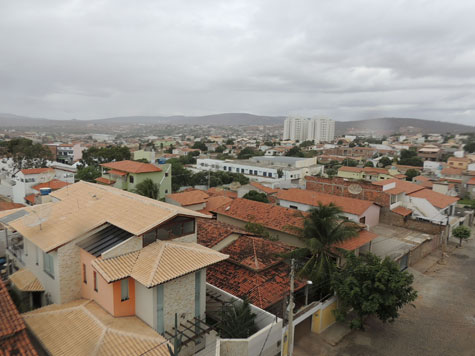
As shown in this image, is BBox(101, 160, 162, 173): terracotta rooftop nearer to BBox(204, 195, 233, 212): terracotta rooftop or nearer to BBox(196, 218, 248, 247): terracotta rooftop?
BBox(204, 195, 233, 212): terracotta rooftop

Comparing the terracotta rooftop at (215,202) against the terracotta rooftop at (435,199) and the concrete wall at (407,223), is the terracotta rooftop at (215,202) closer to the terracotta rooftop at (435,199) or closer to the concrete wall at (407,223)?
the concrete wall at (407,223)

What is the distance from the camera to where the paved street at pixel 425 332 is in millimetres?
16781

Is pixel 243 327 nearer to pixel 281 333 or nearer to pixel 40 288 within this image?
pixel 281 333

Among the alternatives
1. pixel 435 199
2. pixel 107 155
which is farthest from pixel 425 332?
pixel 107 155

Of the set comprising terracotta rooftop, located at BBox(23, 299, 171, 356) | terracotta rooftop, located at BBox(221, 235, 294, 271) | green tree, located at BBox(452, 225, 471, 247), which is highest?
terracotta rooftop, located at BBox(221, 235, 294, 271)

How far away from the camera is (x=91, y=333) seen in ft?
41.4

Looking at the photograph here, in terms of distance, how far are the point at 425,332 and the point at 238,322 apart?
38.1 feet

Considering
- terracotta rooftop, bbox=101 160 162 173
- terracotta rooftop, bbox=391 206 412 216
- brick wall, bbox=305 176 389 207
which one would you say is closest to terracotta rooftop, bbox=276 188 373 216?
brick wall, bbox=305 176 389 207

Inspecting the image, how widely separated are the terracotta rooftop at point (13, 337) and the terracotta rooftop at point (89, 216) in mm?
4845

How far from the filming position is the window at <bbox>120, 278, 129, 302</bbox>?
13695mm

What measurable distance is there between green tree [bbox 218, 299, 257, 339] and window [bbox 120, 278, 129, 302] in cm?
442

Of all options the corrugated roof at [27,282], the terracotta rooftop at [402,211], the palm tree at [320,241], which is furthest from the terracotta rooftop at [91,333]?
the terracotta rooftop at [402,211]

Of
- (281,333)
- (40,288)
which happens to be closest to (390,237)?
(281,333)

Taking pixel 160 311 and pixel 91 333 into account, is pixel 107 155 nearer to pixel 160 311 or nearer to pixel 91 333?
pixel 91 333
